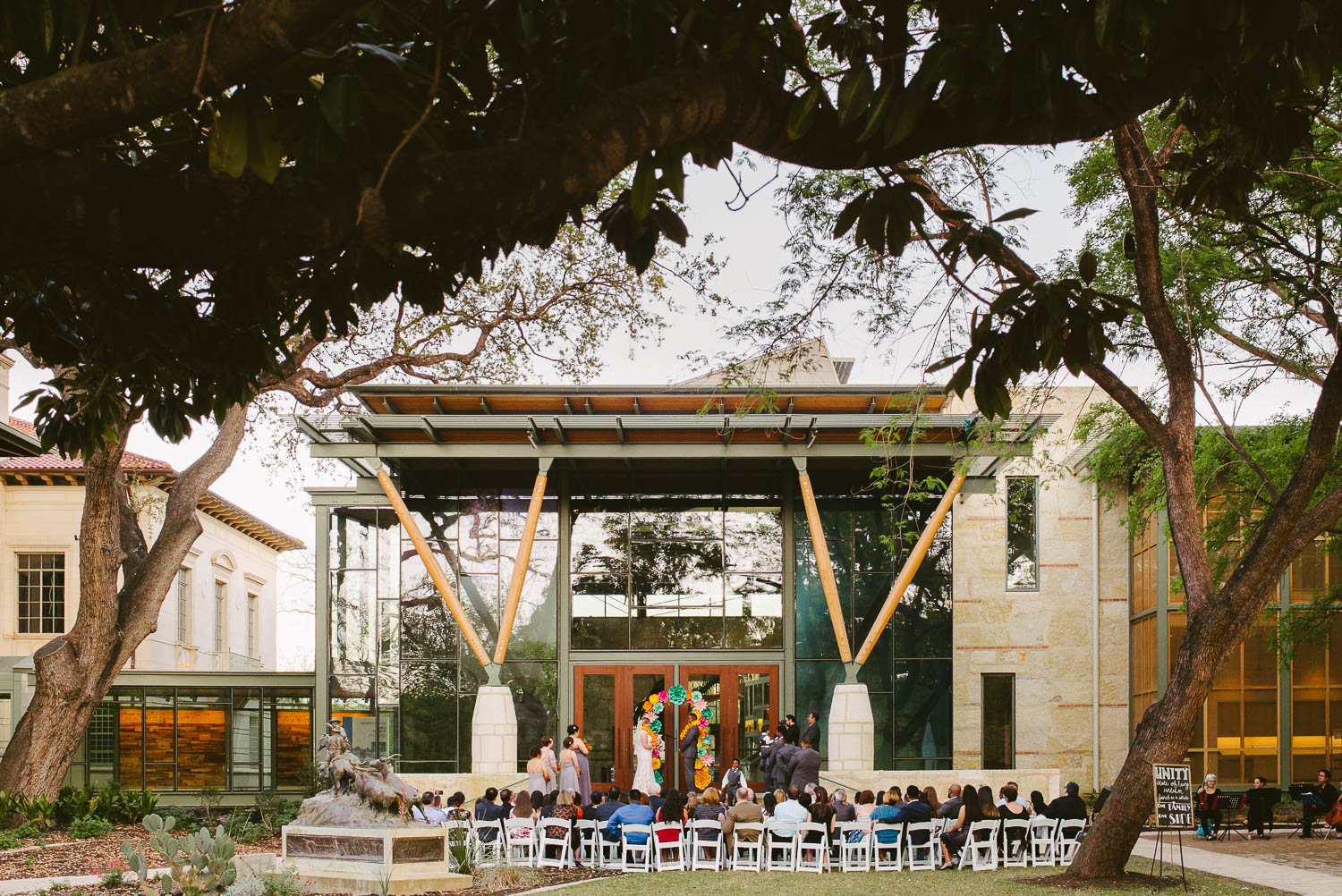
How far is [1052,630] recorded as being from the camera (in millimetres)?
29734

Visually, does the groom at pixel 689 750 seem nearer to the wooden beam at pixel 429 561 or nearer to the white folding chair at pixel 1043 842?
the wooden beam at pixel 429 561

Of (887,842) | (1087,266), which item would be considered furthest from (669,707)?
(1087,266)

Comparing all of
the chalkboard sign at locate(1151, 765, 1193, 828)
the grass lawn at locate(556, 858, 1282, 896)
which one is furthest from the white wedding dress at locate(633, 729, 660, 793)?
the chalkboard sign at locate(1151, 765, 1193, 828)

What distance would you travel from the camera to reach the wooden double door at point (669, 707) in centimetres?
2505

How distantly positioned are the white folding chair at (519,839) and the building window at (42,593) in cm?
2278

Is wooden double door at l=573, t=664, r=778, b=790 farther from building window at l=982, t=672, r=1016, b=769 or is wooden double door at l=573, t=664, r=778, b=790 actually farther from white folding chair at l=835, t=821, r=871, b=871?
white folding chair at l=835, t=821, r=871, b=871

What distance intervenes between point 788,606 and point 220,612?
24.1 metres

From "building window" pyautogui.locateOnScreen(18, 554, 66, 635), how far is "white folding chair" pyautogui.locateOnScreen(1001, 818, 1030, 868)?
2673 cm

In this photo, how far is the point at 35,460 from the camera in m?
34.8

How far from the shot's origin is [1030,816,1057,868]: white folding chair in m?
16.1

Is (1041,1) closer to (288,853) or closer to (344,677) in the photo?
(288,853)

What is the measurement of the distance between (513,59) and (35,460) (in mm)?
33672

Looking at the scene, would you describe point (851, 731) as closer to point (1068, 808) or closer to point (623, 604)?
point (623, 604)

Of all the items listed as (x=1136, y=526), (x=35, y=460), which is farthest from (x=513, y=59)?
(x=35, y=460)
